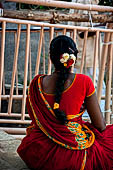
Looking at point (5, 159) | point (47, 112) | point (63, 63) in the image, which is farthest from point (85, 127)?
point (5, 159)

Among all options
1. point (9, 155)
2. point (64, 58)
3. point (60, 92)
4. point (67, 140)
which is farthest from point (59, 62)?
point (9, 155)

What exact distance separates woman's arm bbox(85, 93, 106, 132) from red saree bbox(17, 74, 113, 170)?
0.05 meters

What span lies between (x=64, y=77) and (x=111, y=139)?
549 mm

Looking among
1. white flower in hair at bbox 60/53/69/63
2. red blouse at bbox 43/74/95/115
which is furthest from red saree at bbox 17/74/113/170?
white flower in hair at bbox 60/53/69/63

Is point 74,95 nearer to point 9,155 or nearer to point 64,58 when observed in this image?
point 64,58

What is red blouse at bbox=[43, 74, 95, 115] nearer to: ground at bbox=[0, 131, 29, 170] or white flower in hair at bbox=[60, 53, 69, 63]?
white flower in hair at bbox=[60, 53, 69, 63]

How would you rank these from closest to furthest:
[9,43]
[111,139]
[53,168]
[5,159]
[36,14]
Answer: [53,168] < [111,139] < [5,159] < [36,14] < [9,43]

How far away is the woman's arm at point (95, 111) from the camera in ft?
7.22

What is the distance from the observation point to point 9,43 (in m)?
8.43

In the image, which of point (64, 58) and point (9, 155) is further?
point (9, 155)

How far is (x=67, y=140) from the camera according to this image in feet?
6.97

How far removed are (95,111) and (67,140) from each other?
0.92 feet

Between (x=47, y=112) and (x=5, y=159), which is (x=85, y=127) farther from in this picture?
(x=5, y=159)

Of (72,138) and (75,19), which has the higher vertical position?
(75,19)
